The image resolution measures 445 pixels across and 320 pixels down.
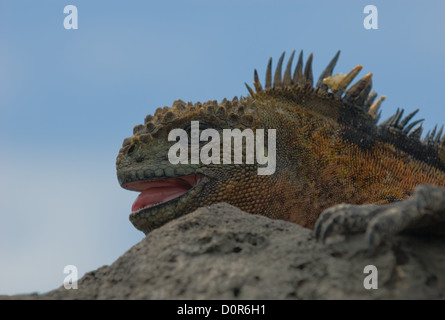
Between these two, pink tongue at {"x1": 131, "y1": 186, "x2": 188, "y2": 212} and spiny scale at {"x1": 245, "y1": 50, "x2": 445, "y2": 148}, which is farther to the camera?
spiny scale at {"x1": 245, "y1": 50, "x2": 445, "y2": 148}

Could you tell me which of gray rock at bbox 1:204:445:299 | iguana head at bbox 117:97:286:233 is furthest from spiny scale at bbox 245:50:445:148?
gray rock at bbox 1:204:445:299

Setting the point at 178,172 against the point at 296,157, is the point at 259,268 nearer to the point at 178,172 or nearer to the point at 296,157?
the point at 178,172

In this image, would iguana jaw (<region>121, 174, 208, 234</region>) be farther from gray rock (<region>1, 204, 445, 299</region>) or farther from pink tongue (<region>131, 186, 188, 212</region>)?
gray rock (<region>1, 204, 445, 299</region>)

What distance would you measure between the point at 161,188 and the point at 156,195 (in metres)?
0.11

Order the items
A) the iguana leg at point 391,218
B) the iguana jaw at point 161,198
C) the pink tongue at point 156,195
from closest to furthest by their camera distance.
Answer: the iguana leg at point 391,218 < the iguana jaw at point 161,198 < the pink tongue at point 156,195

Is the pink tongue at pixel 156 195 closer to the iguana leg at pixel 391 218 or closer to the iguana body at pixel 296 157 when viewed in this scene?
the iguana body at pixel 296 157

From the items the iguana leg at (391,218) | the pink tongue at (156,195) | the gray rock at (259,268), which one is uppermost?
the pink tongue at (156,195)

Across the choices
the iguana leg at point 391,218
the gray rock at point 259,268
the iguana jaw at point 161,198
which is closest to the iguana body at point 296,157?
the iguana jaw at point 161,198

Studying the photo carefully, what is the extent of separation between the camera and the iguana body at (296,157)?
17.6ft

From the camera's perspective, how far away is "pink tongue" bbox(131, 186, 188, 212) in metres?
5.36

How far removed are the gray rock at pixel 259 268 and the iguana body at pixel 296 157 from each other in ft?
5.11

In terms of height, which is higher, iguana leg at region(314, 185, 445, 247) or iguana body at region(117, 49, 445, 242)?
iguana body at region(117, 49, 445, 242)
